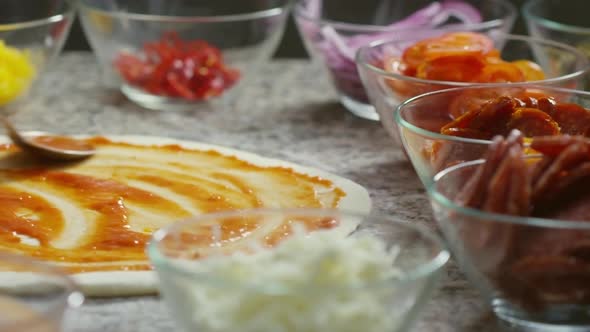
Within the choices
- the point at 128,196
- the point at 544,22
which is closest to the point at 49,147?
the point at 128,196

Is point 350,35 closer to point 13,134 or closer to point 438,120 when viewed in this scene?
point 438,120

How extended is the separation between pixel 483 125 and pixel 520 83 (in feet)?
0.56

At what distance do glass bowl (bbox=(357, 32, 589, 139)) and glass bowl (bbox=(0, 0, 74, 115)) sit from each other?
1.88 ft

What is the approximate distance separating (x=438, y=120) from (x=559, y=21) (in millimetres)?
792

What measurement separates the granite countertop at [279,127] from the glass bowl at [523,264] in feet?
0.37

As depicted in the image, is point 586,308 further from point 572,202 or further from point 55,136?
point 55,136

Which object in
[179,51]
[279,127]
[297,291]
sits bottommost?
[279,127]

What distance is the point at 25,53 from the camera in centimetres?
181

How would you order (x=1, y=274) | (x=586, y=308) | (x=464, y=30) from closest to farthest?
(x=586, y=308), (x=1, y=274), (x=464, y=30)

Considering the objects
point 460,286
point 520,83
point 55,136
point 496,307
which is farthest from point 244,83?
point 496,307

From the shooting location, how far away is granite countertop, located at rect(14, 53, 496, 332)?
118 centimetres

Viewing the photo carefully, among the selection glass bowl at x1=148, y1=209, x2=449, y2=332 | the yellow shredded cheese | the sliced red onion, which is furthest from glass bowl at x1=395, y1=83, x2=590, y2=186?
the yellow shredded cheese

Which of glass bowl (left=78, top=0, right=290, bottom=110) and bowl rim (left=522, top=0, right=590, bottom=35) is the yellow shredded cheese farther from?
bowl rim (left=522, top=0, right=590, bottom=35)

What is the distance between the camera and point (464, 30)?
1.78 metres
